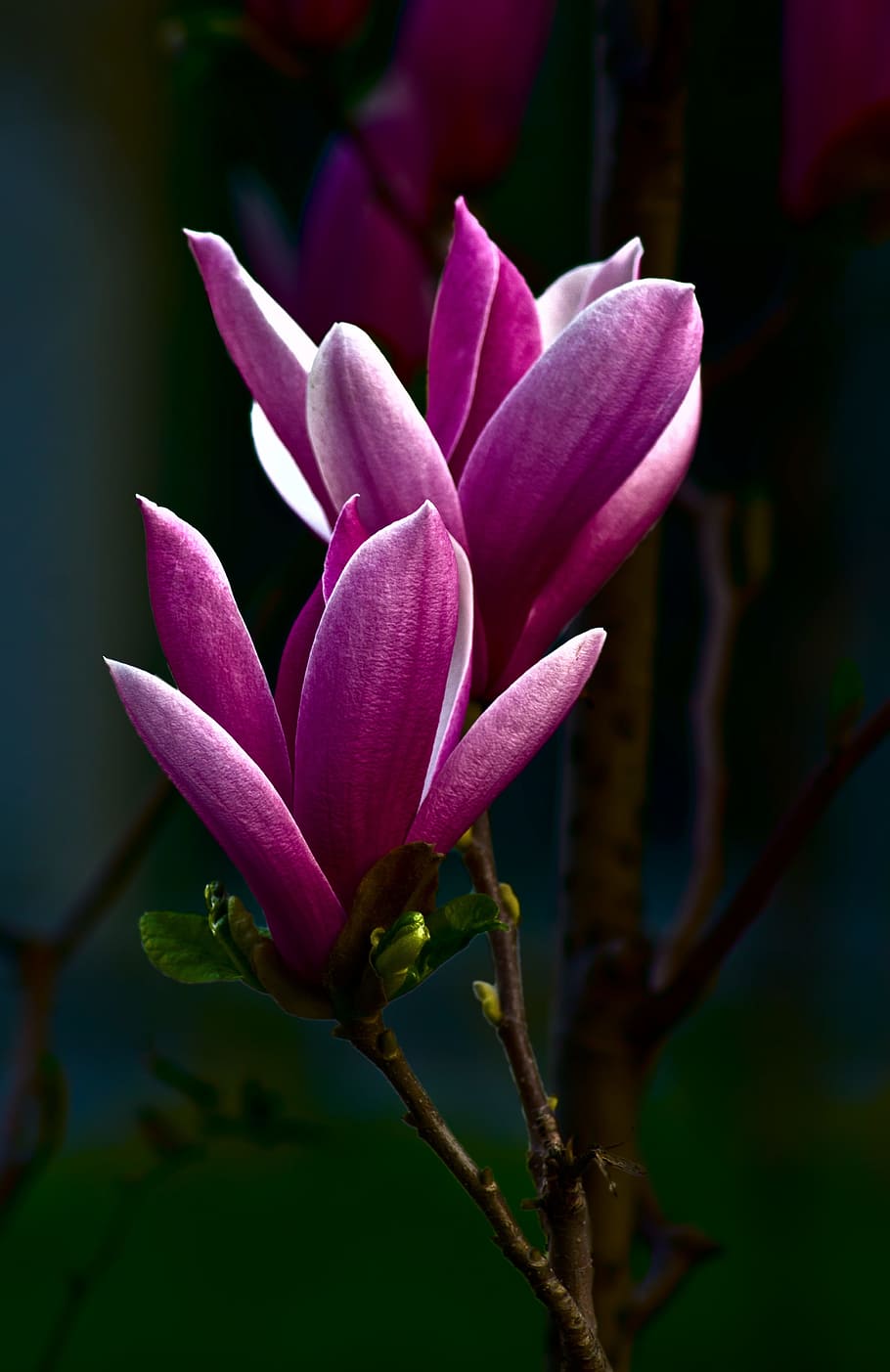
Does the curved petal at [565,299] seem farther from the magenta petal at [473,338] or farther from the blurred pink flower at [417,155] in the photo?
the blurred pink flower at [417,155]

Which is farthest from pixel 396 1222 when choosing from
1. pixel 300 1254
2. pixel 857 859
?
pixel 857 859

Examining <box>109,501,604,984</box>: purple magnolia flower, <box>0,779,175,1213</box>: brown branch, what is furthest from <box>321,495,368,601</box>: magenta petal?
<box>0,779,175,1213</box>: brown branch

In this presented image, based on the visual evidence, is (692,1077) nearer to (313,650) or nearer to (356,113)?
(356,113)

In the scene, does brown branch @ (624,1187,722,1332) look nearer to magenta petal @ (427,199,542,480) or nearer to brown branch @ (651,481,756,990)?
brown branch @ (651,481,756,990)

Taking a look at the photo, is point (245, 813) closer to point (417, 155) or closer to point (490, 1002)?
point (490, 1002)

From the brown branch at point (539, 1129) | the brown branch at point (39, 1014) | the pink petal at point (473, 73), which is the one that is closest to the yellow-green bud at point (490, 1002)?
the brown branch at point (539, 1129)

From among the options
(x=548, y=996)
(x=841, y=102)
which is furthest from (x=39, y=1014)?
(x=548, y=996)
